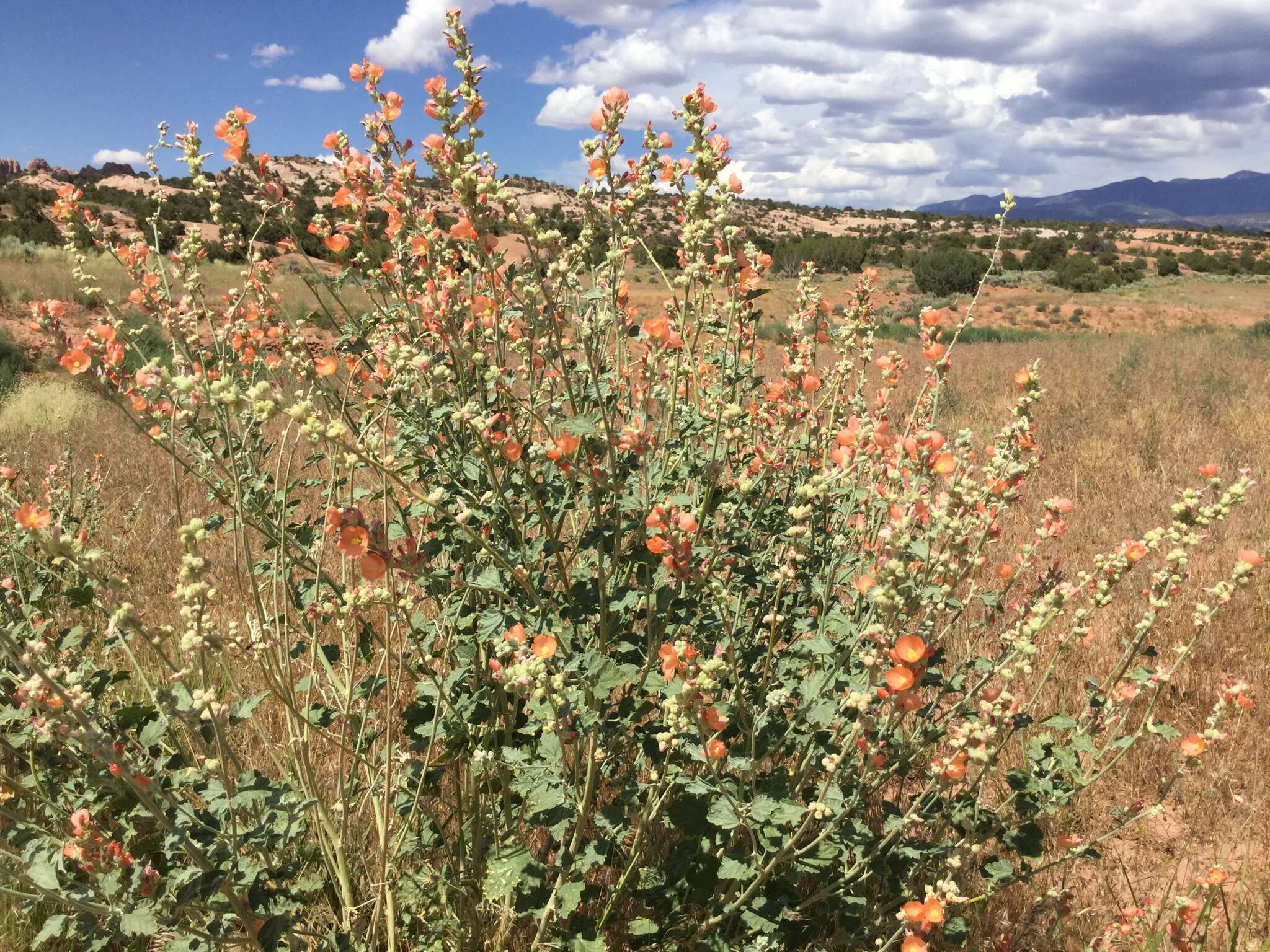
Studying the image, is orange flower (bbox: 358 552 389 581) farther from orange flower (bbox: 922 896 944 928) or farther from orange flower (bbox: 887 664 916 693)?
orange flower (bbox: 922 896 944 928)

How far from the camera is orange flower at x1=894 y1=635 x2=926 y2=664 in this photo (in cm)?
139

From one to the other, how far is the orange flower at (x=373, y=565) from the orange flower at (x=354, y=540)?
0.02 m

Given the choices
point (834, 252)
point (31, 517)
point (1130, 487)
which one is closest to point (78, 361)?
point (31, 517)

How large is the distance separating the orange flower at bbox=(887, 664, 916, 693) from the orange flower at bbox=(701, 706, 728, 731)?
1.15ft

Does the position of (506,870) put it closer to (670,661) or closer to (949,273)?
(670,661)

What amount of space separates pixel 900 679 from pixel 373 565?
1.00 m

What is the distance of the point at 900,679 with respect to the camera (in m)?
1.38

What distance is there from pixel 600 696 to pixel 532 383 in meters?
0.68

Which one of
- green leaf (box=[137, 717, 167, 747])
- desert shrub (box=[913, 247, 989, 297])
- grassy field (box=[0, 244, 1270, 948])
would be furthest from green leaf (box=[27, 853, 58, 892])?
desert shrub (box=[913, 247, 989, 297])

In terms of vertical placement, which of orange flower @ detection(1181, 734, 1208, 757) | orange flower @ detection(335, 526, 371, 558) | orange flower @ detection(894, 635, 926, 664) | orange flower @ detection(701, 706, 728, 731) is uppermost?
orange flower @ detection(335, 526, 371, 558)

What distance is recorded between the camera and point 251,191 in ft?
6.01

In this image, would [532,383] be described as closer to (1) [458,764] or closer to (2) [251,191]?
(2) [251,191]

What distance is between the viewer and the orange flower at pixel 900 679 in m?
1.37

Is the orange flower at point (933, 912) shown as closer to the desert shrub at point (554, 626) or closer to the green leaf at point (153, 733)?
the desert shrub at point (554, 626)
